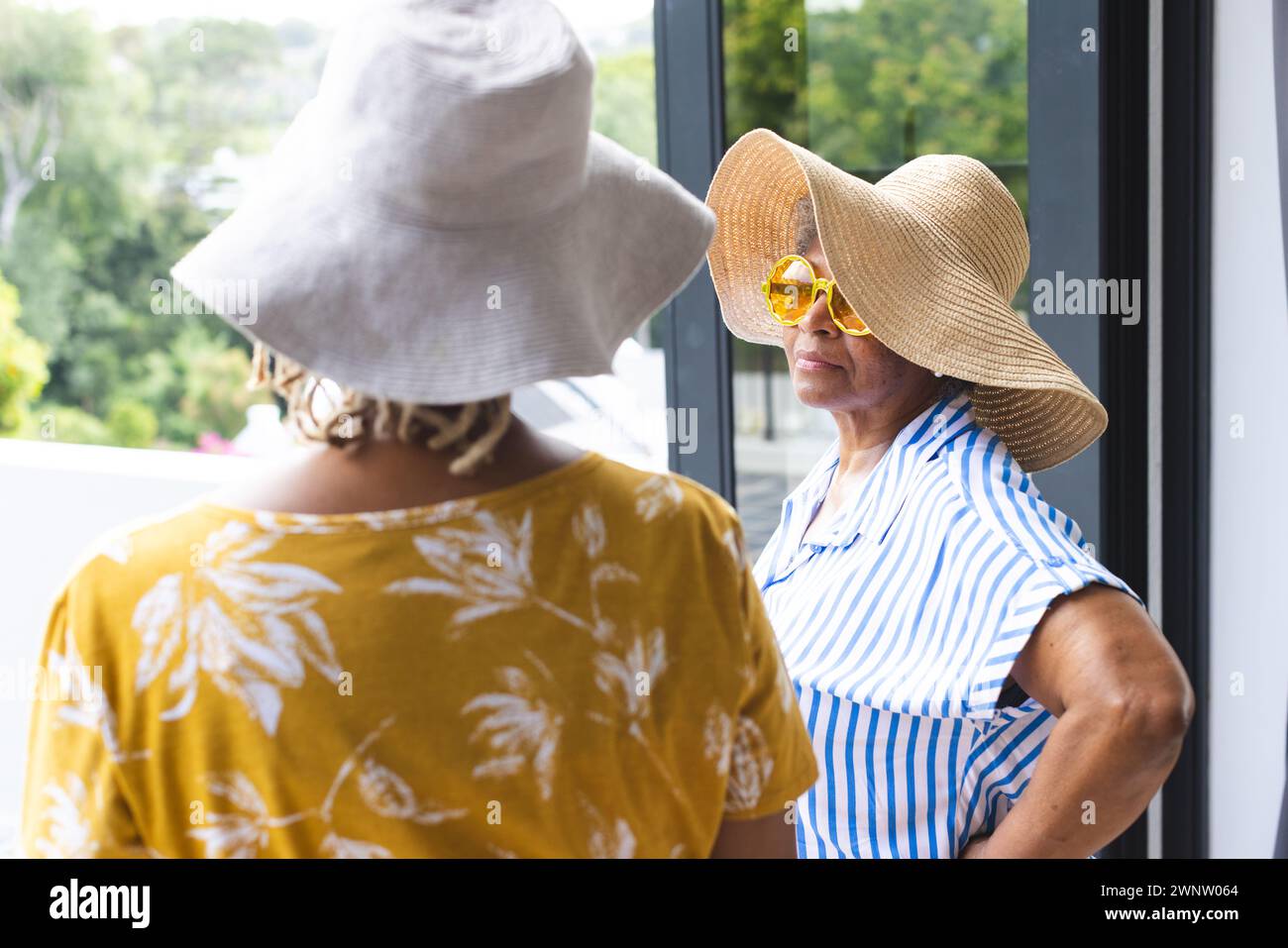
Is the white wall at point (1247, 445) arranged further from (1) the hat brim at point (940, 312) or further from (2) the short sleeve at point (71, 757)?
(2) the short sleeve at point (71, 757)

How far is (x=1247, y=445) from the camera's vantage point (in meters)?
2.18

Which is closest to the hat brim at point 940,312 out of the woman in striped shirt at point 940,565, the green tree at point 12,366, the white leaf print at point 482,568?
the woman in striped shirt at point 940,565

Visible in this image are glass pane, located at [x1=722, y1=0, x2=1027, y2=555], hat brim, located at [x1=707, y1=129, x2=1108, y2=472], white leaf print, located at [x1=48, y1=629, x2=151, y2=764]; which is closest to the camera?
white leaf print, located at [x1=48, y1=629, x2=151, y2=764]

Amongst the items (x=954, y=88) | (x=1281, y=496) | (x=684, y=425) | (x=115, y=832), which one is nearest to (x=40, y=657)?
(x=115, y=832)

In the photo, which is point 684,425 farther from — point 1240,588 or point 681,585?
point 681,585

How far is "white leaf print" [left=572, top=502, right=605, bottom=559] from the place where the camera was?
2.71ft

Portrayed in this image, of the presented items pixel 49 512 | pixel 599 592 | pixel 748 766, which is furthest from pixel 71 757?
pixel 49 512

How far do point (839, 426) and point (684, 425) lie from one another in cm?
68

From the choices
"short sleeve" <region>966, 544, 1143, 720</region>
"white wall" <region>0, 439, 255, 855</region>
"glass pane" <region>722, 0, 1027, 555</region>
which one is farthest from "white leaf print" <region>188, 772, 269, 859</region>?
"white wall" <region>0, 439, 255, 855</region>

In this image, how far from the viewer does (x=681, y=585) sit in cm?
86

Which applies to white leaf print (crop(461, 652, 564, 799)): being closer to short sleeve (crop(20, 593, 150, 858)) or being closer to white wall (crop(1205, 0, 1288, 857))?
short sleeve (crop(20, 593, 150, 858))

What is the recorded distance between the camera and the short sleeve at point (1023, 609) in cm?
124

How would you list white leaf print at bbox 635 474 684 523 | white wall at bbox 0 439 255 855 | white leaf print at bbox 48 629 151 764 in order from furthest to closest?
white wall at bbox 0 439 255 855, white leaf print at bbox 635 474 684 523, white leaf print at bbox 48 629 151 764

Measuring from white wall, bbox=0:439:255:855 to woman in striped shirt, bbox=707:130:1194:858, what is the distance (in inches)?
122
